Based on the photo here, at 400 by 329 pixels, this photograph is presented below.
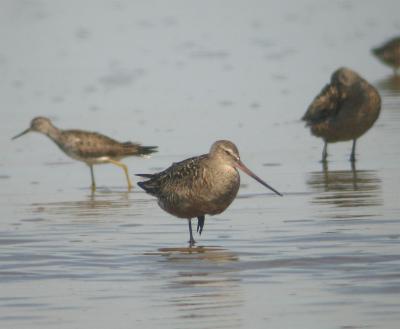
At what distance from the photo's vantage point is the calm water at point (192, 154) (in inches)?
300

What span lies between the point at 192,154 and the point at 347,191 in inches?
115

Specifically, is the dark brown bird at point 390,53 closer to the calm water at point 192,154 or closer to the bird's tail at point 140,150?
the calm water at point 192,154

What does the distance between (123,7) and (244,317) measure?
2423cm

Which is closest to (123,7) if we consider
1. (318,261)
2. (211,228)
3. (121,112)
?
(121,112)

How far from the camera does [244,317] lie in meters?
7.23

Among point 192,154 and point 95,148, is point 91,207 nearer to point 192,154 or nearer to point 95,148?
point 95,148

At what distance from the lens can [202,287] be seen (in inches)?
318

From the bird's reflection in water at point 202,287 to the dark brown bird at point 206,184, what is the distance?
413mm

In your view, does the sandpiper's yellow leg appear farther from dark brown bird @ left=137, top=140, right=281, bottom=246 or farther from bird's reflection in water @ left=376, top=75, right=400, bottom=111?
bird's reflection in water @ left=376, top=75, right=400, bottom=111

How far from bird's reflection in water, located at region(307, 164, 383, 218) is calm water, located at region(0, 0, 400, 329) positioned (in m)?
0.03

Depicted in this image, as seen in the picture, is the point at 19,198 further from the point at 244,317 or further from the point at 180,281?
the point at 244,317

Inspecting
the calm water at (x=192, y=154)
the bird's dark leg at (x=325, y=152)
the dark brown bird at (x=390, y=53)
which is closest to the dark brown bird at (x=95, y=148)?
the calm water at (x=192, y=154)

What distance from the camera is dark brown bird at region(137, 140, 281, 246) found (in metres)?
9.71

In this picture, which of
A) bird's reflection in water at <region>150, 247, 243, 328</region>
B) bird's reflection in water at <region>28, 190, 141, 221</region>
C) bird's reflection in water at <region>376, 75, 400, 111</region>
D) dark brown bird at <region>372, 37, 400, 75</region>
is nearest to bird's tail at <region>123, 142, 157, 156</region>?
bird's reflection in water at <region>28, 190, 141, 221</region>
